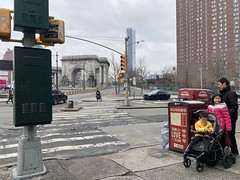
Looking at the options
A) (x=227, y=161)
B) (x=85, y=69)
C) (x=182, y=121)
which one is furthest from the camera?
(x=85, y=69)

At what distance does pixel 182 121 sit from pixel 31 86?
11.7ft

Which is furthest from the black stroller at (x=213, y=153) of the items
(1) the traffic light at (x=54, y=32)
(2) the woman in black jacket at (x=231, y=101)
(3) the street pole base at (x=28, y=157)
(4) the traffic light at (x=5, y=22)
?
(4) the traffic light at (x=5, y=22)

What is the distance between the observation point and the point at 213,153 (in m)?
4.86

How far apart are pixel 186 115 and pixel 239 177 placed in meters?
1.79

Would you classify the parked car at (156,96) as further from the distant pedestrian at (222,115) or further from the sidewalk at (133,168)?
the distant pedestrian at (222,115)

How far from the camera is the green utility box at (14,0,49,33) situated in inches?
164

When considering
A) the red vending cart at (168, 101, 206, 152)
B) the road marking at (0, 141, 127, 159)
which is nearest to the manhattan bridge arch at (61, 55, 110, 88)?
the road marking at (0, 141, 127, 159)

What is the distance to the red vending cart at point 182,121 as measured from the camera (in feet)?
19.1

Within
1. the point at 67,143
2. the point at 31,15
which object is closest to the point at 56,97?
the point at 67,143

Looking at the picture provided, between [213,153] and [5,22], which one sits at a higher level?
[5,22]

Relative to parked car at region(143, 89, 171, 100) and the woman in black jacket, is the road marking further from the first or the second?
parked car at region(143, 89, 171, 100)

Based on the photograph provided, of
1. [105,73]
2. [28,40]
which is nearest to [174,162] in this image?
[28,40]

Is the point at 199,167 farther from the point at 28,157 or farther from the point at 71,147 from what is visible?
the point at 71,147

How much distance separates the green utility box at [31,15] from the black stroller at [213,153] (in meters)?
3.73
